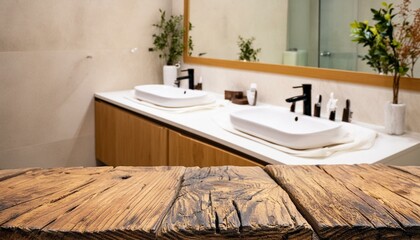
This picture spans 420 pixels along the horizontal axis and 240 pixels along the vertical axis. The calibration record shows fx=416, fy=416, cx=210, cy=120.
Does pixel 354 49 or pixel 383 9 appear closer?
→ pixel 383 9

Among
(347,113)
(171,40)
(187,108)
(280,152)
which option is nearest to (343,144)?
(280,152)

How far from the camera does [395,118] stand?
1.81 meters

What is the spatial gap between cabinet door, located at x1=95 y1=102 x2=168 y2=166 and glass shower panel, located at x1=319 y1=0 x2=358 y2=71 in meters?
0.95

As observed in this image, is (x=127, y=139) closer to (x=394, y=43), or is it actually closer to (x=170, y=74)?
(x=170, y=74)

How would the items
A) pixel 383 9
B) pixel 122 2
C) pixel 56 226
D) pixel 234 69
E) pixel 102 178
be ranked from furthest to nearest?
1. pixel 122 2
2. pixel 234 69
3. pixel 383 9
4. pixel 102 178
5. pixel 56 226

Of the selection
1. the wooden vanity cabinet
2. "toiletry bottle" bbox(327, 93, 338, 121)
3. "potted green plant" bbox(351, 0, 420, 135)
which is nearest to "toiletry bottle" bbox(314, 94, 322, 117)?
"toiletry bottle" bbox(327, 93, 338, 121)

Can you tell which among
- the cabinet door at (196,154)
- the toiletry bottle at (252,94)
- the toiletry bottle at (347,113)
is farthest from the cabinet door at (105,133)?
the toiletry bottle at (347,113)

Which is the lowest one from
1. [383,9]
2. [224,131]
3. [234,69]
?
[224,131]

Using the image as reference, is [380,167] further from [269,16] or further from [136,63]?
[136,63]

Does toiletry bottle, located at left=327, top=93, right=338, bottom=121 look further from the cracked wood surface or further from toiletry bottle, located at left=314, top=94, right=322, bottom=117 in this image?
the cracked wood surface

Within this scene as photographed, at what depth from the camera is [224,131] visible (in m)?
1.92

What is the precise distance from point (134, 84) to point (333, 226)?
2795 mm

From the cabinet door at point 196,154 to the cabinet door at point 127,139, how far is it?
3.5 inches

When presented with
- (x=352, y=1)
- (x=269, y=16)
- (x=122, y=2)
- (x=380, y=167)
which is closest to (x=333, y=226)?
(x=380, y=167)
